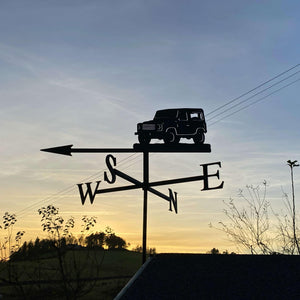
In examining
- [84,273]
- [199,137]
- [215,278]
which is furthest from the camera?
[84,273]

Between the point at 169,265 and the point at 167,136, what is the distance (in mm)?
3233

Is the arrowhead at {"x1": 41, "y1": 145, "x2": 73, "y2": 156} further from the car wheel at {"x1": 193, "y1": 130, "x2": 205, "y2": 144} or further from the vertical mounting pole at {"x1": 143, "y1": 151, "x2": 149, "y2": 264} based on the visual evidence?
the car wheel at {"x1": 193, "y1": 130, "x2": 205, "y2": 144}

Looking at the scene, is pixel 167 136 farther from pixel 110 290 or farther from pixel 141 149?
pixel 110 290

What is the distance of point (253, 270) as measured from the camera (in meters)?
6.12

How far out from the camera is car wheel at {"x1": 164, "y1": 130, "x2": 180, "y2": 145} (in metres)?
8.85

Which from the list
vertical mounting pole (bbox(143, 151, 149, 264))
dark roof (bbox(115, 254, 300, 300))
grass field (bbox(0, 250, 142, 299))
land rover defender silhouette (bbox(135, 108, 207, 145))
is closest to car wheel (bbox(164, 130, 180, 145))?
land rover defender silhouette (bbox(135, 108, 207, 145))

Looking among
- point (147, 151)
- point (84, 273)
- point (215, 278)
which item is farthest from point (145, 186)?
point (84, 273)

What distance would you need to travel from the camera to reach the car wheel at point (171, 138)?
8855 mm

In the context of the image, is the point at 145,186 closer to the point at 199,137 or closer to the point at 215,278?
the point at 199,137

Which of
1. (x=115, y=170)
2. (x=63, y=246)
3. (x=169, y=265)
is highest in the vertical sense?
(x=115, y=170)

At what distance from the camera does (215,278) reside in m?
5.91

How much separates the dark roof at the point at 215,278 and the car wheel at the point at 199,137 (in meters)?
3.13

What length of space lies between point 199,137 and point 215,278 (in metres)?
4.02

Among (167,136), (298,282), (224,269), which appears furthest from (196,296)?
(167,136)
